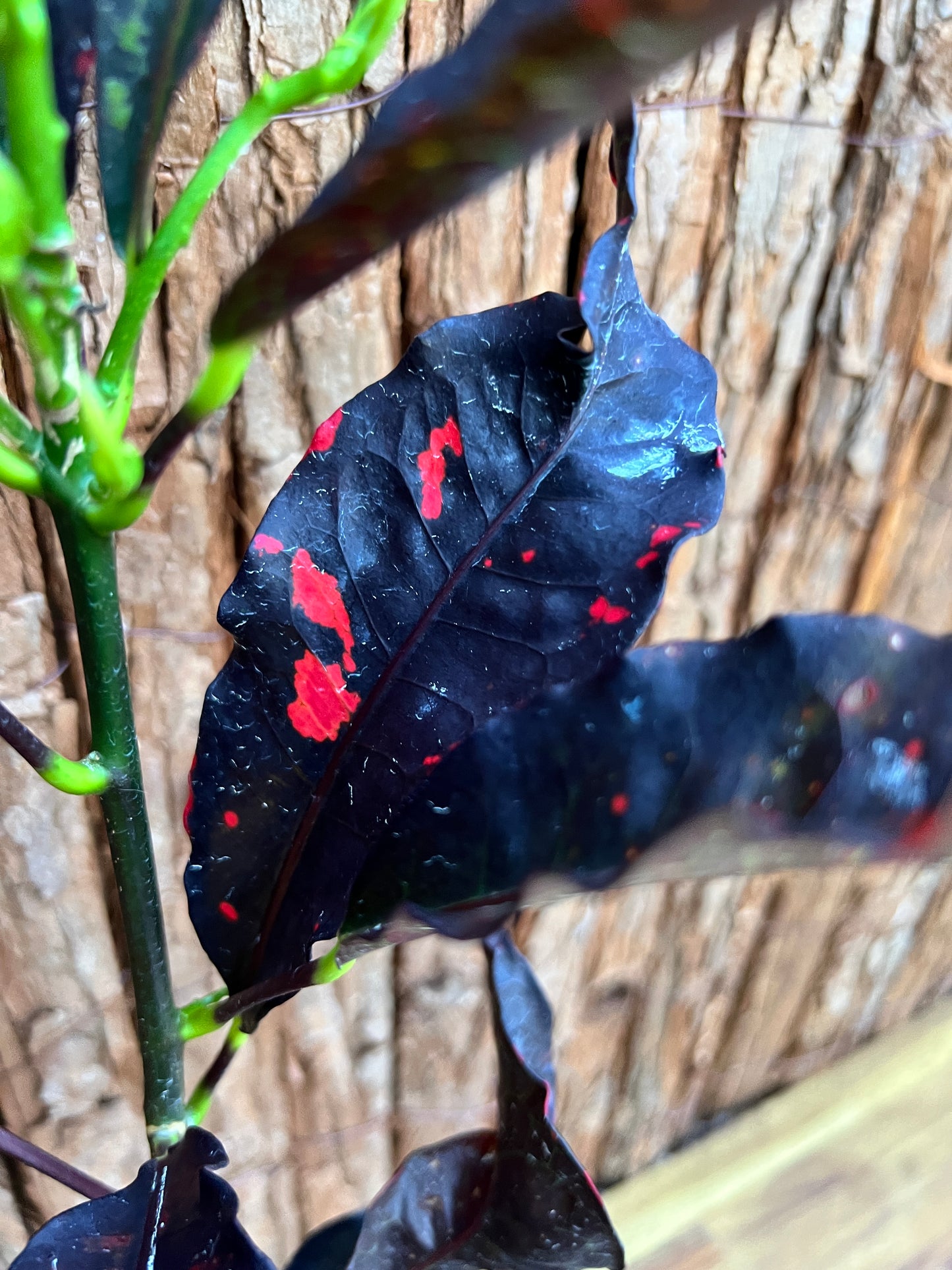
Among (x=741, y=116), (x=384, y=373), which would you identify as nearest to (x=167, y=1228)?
(x=384, y=373)

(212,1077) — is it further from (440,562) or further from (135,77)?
(135,77)

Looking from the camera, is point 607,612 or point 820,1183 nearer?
point 607,612

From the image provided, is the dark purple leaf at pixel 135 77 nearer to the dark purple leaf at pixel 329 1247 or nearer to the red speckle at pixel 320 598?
the red speckle at pixel 320 598

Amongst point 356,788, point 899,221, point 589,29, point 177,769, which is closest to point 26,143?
point 589,29

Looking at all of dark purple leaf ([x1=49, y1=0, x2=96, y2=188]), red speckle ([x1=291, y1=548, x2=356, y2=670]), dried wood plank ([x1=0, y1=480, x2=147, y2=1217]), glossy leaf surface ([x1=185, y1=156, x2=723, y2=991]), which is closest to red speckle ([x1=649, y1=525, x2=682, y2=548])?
glossy leaf surface ([x1=185, y1=156, x2=723, y2=991])

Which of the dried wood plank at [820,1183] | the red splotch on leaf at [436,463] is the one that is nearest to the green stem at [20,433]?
the red splotch on leaf at [436,463]

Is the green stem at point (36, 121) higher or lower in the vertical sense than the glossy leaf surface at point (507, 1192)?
higher

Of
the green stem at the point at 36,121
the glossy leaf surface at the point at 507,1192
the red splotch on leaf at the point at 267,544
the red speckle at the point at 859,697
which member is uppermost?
the green stem at the point at 36,121
